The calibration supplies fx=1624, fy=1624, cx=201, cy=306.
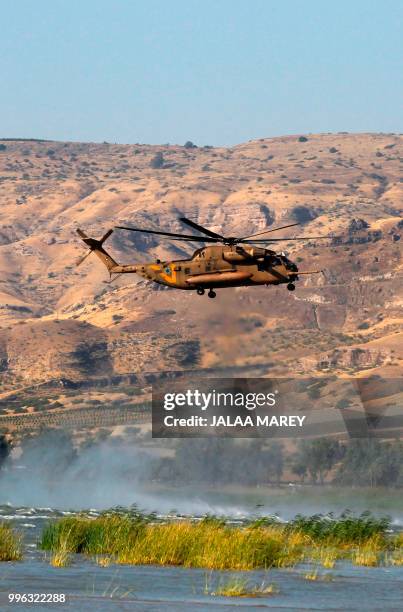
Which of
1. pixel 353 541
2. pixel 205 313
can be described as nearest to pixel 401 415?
pixel 205 313

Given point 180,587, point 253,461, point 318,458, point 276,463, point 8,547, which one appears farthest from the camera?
point 318,458

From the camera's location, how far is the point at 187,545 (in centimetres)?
6397

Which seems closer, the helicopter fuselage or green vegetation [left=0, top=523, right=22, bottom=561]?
green vegetation [left=0, top=523, right=22, bottom=561]

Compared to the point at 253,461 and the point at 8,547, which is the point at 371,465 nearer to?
the point at 253,461

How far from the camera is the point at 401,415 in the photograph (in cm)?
18150

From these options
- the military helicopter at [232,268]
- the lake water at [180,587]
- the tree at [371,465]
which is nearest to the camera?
the lake water at [180,587]

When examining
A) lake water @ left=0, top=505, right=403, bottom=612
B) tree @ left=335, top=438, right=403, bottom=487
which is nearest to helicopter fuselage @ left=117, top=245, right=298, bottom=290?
lake water @ left=0, top=505, right=403, bottom=612

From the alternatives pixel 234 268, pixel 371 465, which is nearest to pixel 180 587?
pixel 234 268

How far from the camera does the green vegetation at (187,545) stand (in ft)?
206

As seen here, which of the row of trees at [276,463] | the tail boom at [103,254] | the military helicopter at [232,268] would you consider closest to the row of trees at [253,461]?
the row of trees at [276,463]

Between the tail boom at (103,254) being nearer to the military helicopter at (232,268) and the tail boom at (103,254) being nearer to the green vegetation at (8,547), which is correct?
the military helicopter at (232,268)

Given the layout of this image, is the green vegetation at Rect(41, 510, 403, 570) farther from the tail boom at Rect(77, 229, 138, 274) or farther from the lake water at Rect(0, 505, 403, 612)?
the tail boom at Rect(77, 229, 138, 274)

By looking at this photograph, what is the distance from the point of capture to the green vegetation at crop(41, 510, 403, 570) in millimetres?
62656

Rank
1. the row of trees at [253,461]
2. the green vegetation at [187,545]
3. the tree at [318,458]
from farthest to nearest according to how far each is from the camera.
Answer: the tree at [318,458]
the row of trees at [253,461]
the green vegetation at [187,545]
